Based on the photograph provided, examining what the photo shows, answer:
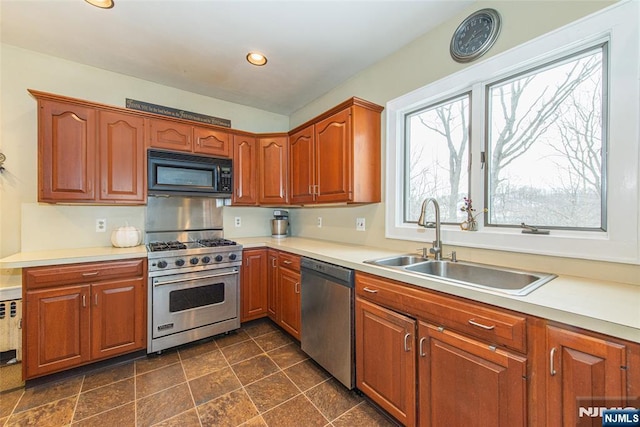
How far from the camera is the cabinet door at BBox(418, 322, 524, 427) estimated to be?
1.04 meters

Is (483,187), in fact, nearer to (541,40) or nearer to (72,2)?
(541,40)

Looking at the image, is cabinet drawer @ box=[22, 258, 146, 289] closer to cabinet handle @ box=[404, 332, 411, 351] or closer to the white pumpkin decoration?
the white pumpkin decoration

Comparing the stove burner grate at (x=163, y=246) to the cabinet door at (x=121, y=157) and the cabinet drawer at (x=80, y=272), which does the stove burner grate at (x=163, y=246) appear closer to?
the cabinet drawer at (x=80, y=272)

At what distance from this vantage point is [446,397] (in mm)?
1252

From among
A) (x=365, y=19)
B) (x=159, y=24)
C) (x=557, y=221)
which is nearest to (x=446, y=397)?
(x=557, y=221)

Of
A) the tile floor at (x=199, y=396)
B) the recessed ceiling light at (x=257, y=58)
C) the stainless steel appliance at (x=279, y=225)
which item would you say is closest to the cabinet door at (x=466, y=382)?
the tile floor at (x=199, y=396)

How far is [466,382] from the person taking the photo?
1.18 metres

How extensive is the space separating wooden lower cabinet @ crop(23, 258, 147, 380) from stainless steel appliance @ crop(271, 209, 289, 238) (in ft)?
5.04

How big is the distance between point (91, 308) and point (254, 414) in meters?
1.49

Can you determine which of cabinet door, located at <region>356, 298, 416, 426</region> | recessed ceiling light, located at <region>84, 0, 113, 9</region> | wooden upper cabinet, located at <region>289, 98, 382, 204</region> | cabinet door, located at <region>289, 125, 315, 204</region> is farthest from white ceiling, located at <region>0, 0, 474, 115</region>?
cabinet door, located at <region>356, 298, 416, 426</region>

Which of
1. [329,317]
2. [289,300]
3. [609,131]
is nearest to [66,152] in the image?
[289,300]

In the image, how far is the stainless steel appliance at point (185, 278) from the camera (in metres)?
2.25

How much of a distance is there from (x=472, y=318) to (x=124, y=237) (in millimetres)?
2780

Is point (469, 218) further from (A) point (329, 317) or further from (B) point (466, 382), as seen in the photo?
(A) point (329, 317)
